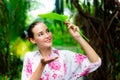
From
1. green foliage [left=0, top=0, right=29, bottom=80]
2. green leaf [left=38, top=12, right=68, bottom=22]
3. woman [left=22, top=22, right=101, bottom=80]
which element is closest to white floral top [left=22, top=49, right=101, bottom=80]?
woman [left=22, top=22, right=101, bottom=80]

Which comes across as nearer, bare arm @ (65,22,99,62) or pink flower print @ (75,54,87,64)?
bare arm @ (65,22,99,62)

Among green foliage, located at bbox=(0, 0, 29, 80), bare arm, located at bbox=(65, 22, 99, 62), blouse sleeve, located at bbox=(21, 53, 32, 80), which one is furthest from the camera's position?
green foliage, located at bbox=(0, 0, 29, 80)

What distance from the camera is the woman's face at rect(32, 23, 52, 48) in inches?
116

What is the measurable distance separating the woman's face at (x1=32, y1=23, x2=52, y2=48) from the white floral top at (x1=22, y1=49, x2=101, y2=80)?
11cm

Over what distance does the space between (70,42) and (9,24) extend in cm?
399

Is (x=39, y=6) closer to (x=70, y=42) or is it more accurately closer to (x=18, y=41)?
(x=70, y=42)

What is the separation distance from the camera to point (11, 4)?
21.5ft

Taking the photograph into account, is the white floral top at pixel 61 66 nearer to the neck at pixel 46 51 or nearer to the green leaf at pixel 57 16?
the neck at pixel 46 51

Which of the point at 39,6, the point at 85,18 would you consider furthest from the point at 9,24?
the point at 39,6

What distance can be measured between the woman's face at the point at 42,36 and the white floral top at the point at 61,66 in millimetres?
106

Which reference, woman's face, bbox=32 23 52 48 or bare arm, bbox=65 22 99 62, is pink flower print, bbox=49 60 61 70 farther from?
bare arm, bbox=65 22 99 62

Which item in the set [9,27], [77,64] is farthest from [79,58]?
[9,27]

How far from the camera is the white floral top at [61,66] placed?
3.00 m

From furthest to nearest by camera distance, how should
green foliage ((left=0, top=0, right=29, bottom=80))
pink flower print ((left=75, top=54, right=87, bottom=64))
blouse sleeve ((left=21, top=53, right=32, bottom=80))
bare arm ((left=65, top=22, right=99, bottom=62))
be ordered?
green foliage ((left=0, top=0, right=29, bottom=80))
pink flower print ((left=75, top=54, right=87, bottom=64))
blouse sleeve ((left=21, top=53, right=32, bottom=80))
bare arm ((left=65, top=22, right=99, bottom=62))
